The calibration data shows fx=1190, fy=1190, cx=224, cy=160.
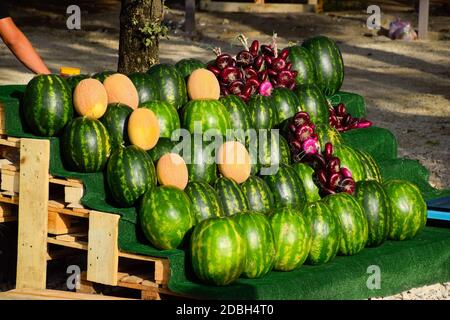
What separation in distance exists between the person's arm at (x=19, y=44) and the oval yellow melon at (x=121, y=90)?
1.58 ft

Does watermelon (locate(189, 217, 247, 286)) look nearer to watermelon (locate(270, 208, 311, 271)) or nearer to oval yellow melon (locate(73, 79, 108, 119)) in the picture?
watermelon (locate(270, 208, 311, 271))

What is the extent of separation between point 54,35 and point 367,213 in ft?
35.3

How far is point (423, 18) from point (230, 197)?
1094 cm

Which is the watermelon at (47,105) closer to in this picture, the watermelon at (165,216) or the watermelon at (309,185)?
the watermelon at (165,216)

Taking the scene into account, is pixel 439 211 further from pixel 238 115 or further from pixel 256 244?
pixel 256 244

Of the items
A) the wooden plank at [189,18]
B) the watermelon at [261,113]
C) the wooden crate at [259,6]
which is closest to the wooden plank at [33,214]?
the watermelon at [261,113]

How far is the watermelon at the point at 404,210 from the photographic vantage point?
812cm

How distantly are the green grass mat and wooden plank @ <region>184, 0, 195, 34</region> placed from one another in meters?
9.96

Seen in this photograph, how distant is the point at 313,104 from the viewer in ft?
29.0


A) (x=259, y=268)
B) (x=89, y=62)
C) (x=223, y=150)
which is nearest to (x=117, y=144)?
(x=223, y=150)

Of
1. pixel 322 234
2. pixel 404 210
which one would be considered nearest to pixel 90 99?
pixel 322 234

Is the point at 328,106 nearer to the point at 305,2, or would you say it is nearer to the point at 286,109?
the point at 286,109
